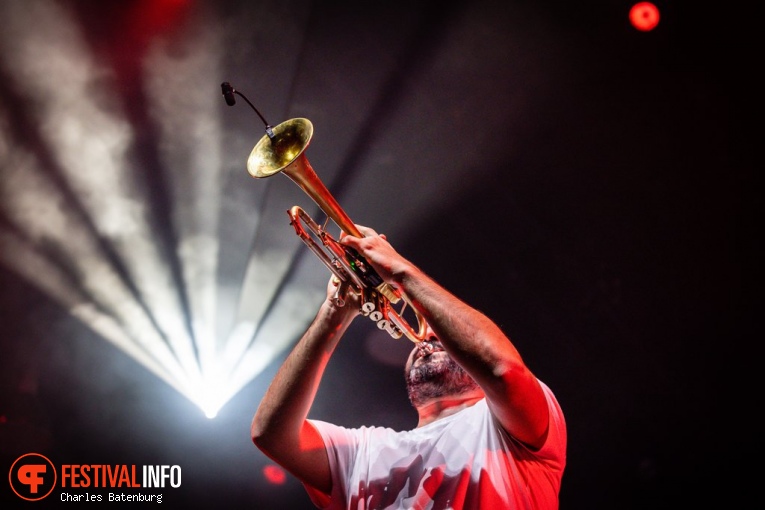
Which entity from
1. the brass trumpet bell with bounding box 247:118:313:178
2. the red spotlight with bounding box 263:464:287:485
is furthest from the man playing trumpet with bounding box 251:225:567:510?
the red spotlight with bounding box 263:464:287:485

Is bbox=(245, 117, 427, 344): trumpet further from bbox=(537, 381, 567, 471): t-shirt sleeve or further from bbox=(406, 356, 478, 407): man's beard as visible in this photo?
bbox=(537, 381, 567, 471): t-shirt sleeve

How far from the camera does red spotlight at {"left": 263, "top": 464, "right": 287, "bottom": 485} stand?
4801 millimetres

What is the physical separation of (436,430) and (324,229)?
1081 mm

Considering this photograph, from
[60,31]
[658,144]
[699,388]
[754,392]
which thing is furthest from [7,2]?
[754,392]

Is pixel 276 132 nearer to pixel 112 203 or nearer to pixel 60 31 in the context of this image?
pixel 112 203

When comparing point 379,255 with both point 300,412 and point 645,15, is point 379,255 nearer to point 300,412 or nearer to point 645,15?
point 300,412

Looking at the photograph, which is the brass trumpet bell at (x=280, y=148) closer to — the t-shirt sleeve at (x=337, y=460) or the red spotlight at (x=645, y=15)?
the t-shirt sleeve at (x=337, y=460)

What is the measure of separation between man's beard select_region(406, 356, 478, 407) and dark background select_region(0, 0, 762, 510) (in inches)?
86.6

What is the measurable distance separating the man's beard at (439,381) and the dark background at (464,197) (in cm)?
220

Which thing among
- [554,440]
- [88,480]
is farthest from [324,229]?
[88,480]

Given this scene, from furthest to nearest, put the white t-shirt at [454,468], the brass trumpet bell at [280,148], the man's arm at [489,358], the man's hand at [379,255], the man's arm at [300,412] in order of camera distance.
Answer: the brass trumpet bell at [280,148] → the man's arm at [300,412] → the man's hand at [379,255] → the white t-shirt at [454,468] → the man's arm at [489,358]

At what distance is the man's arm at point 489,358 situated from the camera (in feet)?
6.70

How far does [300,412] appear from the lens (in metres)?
2.55

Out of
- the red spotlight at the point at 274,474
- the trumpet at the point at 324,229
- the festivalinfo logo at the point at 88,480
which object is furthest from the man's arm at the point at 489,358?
the festivalinfo logo at the point at 88,480
